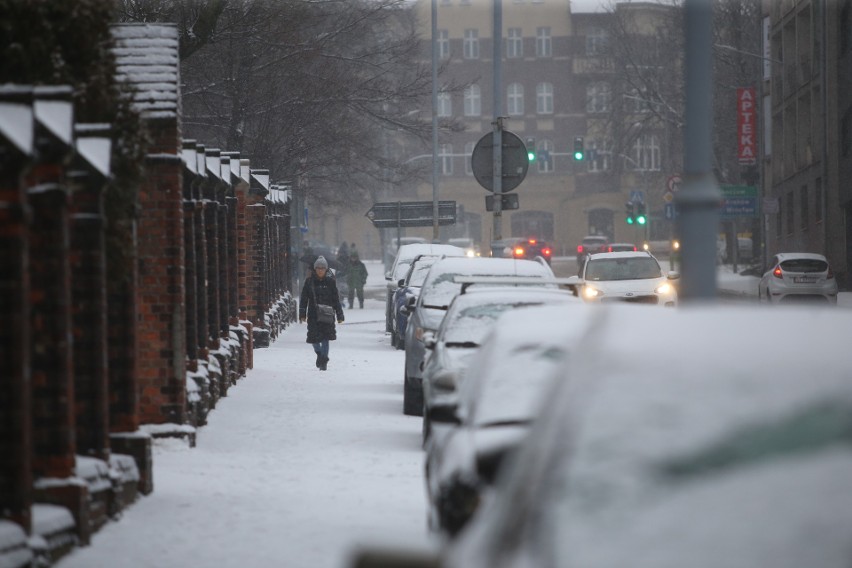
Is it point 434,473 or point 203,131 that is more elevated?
point 203,131

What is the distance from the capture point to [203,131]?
1631 inches

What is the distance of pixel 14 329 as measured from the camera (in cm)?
749

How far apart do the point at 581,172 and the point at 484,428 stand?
91.9 meters

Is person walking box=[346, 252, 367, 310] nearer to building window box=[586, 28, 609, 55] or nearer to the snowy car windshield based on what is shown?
the snowy car windshield

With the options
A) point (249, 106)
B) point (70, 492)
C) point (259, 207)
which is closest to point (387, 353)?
point (259, 207)

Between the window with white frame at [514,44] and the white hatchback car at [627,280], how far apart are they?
71108 millimetres

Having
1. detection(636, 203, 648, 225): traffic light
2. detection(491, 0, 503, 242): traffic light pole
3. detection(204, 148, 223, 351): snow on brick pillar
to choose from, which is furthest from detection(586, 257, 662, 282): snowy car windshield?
detection(636, 203, 648, 225): traffic light

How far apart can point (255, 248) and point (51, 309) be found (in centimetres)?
1640

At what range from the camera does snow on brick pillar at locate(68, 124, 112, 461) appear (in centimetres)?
946

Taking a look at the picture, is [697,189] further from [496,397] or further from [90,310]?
[90,310]

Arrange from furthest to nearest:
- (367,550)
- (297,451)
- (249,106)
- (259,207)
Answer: (249,106) → (259,207) → (297,451) → (367,550)

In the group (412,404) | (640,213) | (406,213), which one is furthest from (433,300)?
(640,213)

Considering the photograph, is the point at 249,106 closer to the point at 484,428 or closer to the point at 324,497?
the point at 324,497

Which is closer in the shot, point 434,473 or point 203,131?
point 434,473
